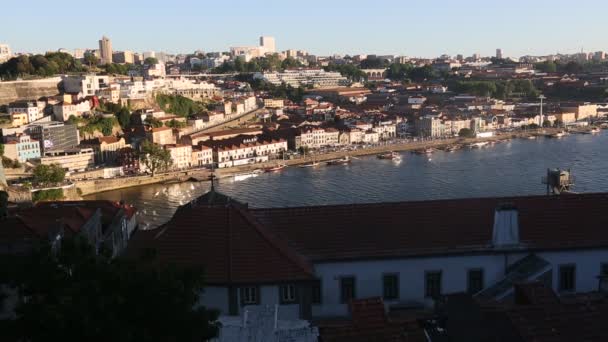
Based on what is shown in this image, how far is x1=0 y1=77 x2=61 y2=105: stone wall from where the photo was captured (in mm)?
21391

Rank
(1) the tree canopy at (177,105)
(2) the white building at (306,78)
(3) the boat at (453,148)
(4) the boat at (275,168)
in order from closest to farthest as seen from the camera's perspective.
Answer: (4) the boat at (275,168) < (3) the boat at (453,148) < (1) the tree canopy at (177,105) < (2) the white building at (306,78)

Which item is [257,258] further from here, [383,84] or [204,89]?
[383,84]

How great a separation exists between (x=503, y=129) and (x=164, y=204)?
1760 cm

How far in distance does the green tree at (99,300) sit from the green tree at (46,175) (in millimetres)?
13618

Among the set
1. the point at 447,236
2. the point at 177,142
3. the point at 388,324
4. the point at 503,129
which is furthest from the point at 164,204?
the point at 503,129

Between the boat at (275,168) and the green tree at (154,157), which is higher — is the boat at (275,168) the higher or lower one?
the lower one

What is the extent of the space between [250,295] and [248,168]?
15681mm

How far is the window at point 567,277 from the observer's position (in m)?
4.24

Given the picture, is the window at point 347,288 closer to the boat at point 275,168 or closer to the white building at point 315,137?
the boat at point 275,168

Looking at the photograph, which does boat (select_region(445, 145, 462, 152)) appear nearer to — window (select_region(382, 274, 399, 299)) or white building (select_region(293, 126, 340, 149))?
white building (select_region(293, 126, 340, 149))

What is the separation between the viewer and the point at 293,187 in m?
16.1

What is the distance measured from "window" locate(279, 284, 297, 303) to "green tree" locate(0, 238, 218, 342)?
1292mm

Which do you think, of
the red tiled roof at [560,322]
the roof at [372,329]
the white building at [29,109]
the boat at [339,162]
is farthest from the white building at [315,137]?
the red tiled roof at [560,322]

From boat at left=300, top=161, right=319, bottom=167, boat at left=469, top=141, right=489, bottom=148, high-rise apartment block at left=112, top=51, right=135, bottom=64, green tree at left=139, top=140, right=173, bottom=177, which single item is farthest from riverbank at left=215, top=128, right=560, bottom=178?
high-rise apartment block at left=112, top=51, right=135, bottom=64
